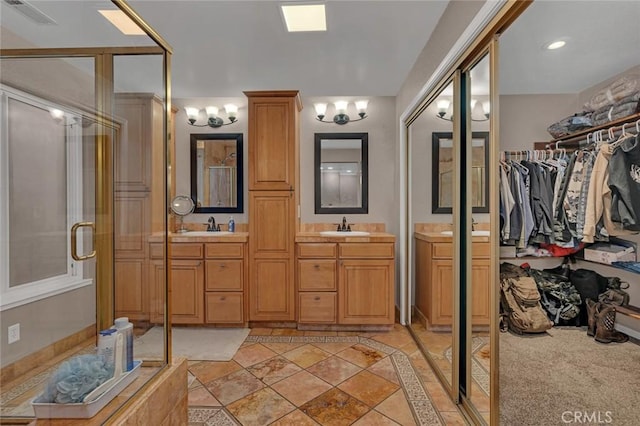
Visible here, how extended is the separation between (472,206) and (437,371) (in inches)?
52.4

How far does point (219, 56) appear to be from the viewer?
263cm

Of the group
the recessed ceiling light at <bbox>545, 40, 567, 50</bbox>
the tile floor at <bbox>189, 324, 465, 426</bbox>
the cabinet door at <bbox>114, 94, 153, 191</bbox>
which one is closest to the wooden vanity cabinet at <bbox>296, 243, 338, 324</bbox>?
the tile floor at <bbox>189, 324, 465, 426</bbox>

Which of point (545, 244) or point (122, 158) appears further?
point (122, 158)

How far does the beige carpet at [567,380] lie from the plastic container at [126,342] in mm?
1754

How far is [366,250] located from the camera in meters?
3.07

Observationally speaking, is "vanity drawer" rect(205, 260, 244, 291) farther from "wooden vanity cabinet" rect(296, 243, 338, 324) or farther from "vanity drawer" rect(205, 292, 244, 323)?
"wooden vanity cabinet" rect(296, 243, 338, 324)

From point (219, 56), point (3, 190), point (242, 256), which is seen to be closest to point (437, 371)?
point (242, 256)

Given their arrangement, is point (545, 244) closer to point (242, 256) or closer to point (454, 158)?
point (454, 158)

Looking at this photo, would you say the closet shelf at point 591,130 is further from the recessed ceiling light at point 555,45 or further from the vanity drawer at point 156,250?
the vanity drawer at point 156,250

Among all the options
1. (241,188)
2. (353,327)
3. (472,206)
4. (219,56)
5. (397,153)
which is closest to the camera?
(472,206)

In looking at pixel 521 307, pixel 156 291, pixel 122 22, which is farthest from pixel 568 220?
pixel 122 22

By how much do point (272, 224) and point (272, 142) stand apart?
879mm

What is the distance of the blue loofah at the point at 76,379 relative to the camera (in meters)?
1.15

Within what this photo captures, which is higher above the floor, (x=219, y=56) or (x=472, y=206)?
(x=219, y=56)
